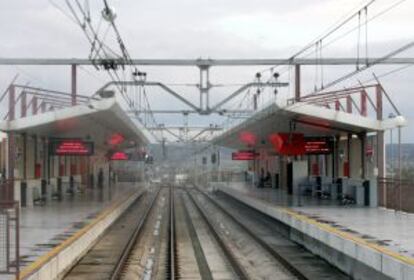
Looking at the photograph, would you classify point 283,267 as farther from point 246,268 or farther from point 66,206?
point 66,206

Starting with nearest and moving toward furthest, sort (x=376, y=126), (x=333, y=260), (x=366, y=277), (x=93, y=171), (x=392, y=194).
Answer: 1. (x=366, y=277)
2. (x=333, y=260)
3. (x=392, y=194)
4. (x=376, y=126)
5. (x=93, y=171)

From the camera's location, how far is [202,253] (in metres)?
21.1

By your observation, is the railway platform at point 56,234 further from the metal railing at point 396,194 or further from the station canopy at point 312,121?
the metal railing at point 396,194

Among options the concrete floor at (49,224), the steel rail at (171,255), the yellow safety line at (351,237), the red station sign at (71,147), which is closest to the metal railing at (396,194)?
the yellow safety line at (351,237)

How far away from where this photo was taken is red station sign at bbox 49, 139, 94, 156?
30469 millimetres

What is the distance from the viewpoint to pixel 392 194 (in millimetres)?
23609

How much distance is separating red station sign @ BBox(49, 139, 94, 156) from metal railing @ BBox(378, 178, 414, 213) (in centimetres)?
1180

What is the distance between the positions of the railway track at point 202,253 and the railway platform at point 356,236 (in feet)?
1.42

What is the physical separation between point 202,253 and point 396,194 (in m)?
6.26

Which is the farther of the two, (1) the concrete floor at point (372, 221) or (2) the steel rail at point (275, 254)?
(2) the steel rail at point (275, 254)

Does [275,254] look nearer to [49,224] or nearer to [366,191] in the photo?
[49,224]

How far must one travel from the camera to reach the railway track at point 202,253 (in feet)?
55.2

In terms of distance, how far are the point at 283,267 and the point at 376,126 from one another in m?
8.96

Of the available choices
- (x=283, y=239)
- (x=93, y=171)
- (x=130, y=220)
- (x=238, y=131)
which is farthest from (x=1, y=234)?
(x=93, y=171)
